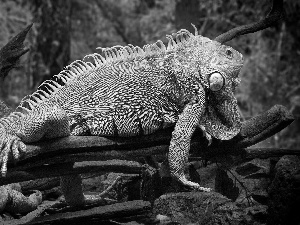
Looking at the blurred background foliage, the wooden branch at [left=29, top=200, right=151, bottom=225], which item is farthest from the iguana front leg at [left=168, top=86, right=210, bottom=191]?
the blurred background foliage

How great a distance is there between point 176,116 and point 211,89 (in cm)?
29

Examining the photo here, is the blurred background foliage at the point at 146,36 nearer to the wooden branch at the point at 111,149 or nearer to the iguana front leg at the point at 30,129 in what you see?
the wooden branch at the point at 111,149

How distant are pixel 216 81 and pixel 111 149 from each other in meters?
0.82

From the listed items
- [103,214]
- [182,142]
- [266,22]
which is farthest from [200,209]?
[266,22]

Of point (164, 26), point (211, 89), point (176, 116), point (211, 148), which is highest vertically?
point (164, 26)

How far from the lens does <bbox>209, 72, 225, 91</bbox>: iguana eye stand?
2.72 m

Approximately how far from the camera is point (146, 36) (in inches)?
302

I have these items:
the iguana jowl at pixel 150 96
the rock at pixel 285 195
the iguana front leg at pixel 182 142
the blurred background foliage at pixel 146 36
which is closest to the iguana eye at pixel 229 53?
the iguana jowl at pixel 150 96

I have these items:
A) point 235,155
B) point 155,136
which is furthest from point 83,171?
point 235,155

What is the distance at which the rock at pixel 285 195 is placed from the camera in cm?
249

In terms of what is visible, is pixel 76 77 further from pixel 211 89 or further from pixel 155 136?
pixel 211 89

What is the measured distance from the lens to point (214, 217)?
2646 millimetres

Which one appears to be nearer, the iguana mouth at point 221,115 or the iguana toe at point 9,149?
the iguana toe at point 9,149

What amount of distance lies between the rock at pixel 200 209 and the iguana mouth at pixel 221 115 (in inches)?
17.1
